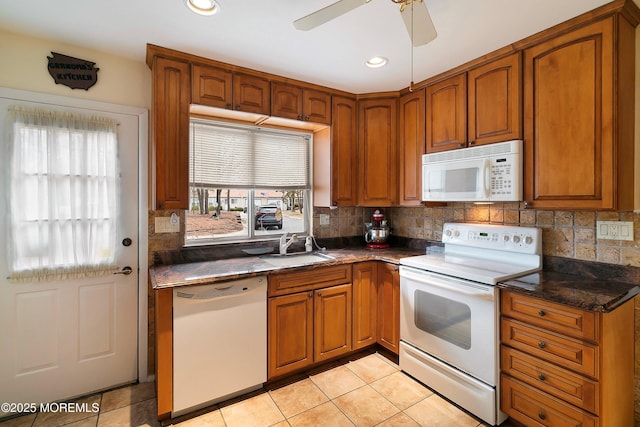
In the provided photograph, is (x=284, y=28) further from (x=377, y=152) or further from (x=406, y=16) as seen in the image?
(x=377, y=152)

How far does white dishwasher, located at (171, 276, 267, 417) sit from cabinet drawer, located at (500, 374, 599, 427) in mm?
1580

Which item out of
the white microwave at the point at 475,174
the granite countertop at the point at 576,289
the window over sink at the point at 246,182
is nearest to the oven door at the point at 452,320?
the granite countertop at the point at 576,289

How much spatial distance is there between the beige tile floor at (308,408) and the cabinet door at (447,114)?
1.90 m

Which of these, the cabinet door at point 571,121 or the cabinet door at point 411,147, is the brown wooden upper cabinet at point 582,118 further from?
the cabinet door at point 411,147

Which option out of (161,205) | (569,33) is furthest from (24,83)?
(569,33)

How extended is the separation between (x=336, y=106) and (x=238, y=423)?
2617 millimetres

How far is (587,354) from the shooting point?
150 cm

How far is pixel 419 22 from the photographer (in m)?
1.47

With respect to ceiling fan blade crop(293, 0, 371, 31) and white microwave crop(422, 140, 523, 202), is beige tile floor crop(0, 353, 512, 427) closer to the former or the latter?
white microwave crop(422, 140, 523, 202)

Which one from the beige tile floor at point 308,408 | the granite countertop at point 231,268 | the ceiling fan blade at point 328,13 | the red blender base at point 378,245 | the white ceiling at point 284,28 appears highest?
the white ceiling at point 284,28

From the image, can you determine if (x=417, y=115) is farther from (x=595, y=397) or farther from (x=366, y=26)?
(x=595, y=397)

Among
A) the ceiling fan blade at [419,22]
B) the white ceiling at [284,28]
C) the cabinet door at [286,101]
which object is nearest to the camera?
the ceiling fan blade at [419,22]

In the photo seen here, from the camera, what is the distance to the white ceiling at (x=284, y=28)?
5.35 feet

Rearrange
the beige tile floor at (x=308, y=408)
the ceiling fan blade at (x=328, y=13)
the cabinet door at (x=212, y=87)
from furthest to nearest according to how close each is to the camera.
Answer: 1. the cabinet door at (x=212, y=87)
2. the beige tile floor at (x=308, y=408)
3. the ceiling fan blade at (x=328, y=13)
